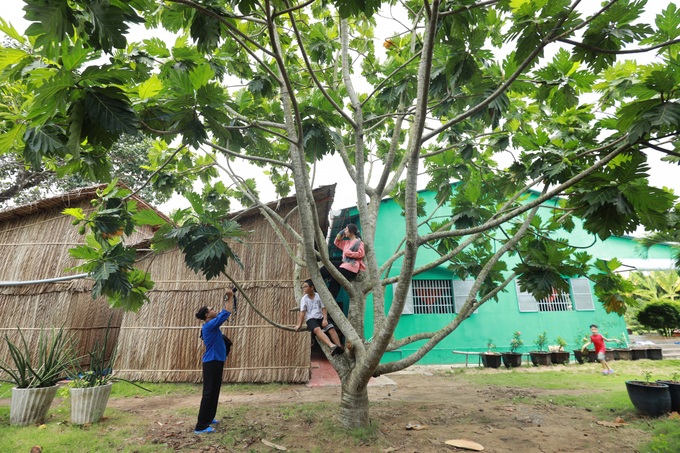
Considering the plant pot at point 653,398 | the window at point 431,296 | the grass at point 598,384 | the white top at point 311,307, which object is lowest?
the grass at point 598,384

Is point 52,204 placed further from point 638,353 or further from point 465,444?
point 638,353

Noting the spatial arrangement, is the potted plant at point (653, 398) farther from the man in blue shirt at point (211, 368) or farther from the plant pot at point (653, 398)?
the man in blue shirt at point (211, 368)

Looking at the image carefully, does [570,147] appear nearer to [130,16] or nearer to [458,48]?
[458,48]

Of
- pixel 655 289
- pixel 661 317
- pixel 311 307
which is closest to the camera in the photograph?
pixel 311 307

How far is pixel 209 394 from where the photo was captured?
4148 millimetres

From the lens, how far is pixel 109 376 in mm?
4637

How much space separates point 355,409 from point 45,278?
25.8 feet

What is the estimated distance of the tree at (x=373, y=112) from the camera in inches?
73.3

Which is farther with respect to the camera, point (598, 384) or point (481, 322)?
point (481, 322)

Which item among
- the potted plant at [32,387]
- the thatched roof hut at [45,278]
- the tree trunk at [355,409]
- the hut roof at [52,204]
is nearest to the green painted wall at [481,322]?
the tree trunk at [355,409]

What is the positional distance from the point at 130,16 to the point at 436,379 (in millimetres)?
8162

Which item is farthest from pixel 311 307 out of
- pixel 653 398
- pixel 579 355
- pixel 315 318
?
pixel 579 355

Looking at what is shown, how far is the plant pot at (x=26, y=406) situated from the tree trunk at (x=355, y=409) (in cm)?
381

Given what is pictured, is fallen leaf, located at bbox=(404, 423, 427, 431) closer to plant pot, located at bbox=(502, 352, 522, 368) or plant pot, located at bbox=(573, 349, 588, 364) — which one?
plant pot, located at bbox=(502, 352, 522, 368)
